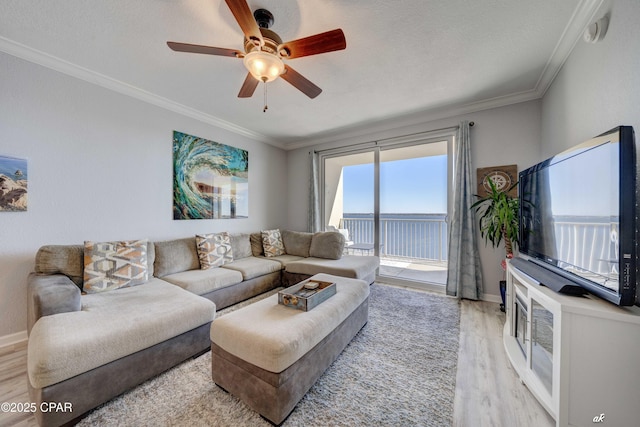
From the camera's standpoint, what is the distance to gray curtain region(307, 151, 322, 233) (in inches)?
177

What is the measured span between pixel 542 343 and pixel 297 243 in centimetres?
313

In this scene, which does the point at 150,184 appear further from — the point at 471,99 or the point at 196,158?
the point at 471,99

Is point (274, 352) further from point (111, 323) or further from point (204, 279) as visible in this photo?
point (204, 279)

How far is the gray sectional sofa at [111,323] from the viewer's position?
1196 millimetres

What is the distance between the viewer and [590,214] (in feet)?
4.21

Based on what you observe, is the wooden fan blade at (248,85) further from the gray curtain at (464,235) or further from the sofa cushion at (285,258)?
the gray curtain at (464,235)

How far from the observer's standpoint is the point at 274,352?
1214 mm

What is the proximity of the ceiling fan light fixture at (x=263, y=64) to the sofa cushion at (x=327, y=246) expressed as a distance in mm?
2485

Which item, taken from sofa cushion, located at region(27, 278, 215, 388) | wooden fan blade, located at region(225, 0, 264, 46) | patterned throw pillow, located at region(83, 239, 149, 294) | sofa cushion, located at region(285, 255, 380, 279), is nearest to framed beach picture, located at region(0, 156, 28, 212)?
patterned throw pillow, located at region(83, 239, 149, 294)

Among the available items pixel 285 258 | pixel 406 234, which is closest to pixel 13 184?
pixel 285 258

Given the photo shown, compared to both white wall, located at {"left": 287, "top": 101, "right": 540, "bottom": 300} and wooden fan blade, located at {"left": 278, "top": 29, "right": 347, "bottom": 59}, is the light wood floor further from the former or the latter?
wooden fan blade, located at {"left": 278, "top": 29, "right": 347, "bottom": 59}

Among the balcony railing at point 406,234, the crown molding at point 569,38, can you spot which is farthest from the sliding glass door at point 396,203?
the crown molding at point 569,38

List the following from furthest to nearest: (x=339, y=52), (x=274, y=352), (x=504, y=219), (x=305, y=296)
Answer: (x=504, y=219) → (x=339, y=52) → (x=305, y=296) → (x=274, y=352)

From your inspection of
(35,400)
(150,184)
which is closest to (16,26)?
(150,184)
